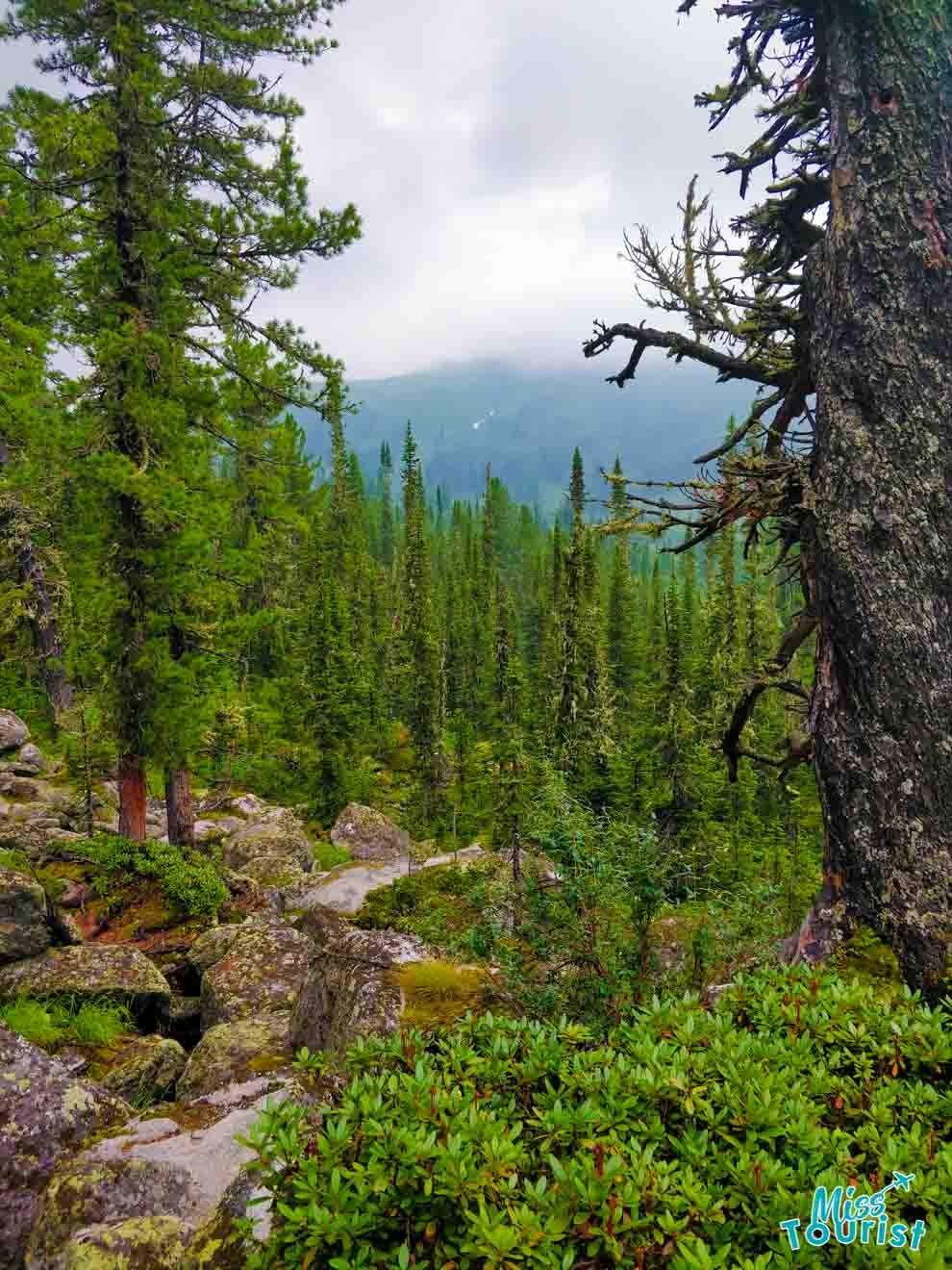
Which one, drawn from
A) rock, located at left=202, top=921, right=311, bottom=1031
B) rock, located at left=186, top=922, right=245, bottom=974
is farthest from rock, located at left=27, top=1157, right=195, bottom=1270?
rock, located at left=186, top=922, right=245, bottom=974

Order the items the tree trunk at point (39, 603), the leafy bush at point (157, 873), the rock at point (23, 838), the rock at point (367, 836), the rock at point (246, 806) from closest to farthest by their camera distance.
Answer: the leafy bush at point (157, 873), the rock at point (23, 838), the tree trunk at point (39, 603), the rock at point (246, 806), the rock at point (367, 836)

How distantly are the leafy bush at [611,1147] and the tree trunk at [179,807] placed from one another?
11.7 m

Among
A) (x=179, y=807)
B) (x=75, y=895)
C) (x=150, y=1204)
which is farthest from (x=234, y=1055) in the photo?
(x=179, y=807)

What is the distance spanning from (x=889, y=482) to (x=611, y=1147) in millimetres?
4805

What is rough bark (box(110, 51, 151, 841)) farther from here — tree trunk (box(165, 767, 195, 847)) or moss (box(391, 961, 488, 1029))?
moss (box(391, 961, 488, 1029))

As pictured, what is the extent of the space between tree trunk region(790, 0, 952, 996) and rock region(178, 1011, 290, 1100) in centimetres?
502

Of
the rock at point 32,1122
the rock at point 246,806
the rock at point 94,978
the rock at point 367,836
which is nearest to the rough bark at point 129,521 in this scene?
the rock at point 94,978

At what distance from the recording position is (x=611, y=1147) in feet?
8.59

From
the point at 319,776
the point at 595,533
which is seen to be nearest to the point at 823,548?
the point at 595,533

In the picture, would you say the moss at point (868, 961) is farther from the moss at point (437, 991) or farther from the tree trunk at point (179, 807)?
the tree trunk at point (179, 807)

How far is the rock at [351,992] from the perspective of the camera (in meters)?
6.21

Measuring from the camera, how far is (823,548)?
18.2 ft

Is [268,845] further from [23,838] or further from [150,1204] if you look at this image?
[150,1204]

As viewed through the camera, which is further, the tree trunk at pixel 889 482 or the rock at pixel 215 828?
the rock at pixel 215 828
